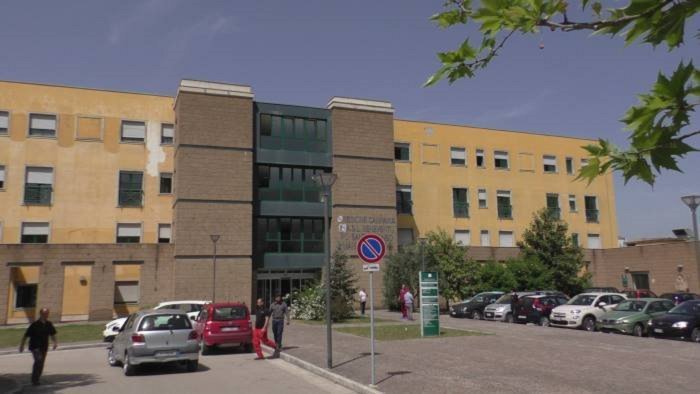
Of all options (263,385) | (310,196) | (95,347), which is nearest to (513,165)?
(310,196)

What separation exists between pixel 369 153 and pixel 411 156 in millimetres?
6831

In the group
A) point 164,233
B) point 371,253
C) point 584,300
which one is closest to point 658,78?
point 371,253

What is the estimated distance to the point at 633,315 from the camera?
22.5 meters

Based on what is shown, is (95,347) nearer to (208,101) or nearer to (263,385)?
(263,385)

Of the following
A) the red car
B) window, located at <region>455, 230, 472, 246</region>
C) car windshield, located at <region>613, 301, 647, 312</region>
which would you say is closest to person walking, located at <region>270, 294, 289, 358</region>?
the red car

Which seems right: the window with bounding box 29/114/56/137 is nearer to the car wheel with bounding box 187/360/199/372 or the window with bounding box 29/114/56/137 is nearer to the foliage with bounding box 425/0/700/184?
the car wheel with bounding box 187/360/199/372

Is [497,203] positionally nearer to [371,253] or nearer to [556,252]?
[556,252]

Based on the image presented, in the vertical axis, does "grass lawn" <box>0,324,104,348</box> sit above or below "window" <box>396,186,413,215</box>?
below

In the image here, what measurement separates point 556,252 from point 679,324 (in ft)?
72.0

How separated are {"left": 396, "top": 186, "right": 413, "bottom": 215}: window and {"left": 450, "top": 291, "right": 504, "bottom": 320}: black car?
13.8m

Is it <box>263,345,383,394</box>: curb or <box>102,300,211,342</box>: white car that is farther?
<box>102,300,211,342</box>: white car

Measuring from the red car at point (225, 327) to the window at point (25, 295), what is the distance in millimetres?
20451

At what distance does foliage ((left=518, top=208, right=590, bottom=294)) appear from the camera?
135 ft

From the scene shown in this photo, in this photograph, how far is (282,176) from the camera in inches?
1566
